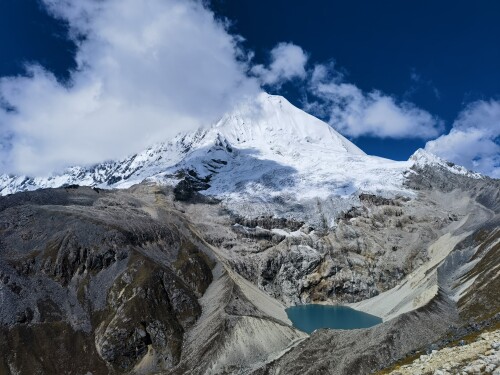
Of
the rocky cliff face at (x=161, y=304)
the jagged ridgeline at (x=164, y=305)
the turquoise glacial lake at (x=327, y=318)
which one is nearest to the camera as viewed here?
the jagged ridgeline at (x=164, y=305)

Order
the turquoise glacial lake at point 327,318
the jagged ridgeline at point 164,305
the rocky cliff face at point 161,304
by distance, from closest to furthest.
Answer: the jagged ridgeline at point 164,305
the rocky cliff face at point 161,304
the turquoise glacial lake at point 327,318

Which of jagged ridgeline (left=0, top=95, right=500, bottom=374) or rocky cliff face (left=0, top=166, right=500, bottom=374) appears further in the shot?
rocky cliff face (left=0, top=166, right=500, bottom=374)

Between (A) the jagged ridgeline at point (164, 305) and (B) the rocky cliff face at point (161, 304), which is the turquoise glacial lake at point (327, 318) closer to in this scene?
(A) the jagged ridgeline at point (164, 305)

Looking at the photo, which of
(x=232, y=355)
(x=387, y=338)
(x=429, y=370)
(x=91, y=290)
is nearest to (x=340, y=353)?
(x=387, y=338)

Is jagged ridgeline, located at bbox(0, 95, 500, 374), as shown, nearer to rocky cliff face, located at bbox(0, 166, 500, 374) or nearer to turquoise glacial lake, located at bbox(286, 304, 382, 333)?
rocky cliff face, located at bbox(0, 166, 500, 374)

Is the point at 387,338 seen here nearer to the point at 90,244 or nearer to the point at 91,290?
the point at 91,290

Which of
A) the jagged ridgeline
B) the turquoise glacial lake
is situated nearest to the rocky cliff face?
the jagged ridgeline

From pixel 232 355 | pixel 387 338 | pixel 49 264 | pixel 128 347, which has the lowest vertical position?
pixel 387 338

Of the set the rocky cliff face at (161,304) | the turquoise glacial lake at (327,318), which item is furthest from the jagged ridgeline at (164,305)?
the turquoise glacial lake at (327,318)
